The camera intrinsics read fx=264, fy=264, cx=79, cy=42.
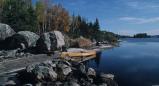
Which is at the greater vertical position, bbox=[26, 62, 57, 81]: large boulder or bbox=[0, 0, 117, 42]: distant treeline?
bbox=[0, 0, 117, 42]: distant treeline

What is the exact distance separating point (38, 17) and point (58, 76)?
171ft

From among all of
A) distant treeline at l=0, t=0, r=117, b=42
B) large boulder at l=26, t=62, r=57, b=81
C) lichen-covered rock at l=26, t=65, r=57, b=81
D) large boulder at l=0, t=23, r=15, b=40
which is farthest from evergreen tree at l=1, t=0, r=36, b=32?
lichen-covered rock at l=26, t=65, r=57, b=81

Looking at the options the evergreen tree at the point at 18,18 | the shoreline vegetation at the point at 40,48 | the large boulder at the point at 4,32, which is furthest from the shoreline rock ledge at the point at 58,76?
the evergreen tree at the point at 18,18

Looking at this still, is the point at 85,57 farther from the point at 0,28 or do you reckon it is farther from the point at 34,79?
the point at 34,79

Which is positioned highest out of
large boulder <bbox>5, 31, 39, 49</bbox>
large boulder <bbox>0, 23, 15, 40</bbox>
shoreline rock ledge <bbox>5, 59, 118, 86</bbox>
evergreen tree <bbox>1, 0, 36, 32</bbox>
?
evergreen tree <bbox>1, 0, 36, 32</bbox>

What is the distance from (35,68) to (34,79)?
1.73m

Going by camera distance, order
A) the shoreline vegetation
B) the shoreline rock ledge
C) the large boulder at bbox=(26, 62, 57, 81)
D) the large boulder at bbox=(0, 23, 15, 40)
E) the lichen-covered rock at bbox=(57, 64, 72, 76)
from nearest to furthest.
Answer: the shoreline rock ledge
the large boulder at bbox=(26, 62, 57, 81)
the shoreline vegetation
the lichen-covered rock at bbox=(57, 64, 72, 76)
the large boulder at bbox=(0, 23, 15, 40)

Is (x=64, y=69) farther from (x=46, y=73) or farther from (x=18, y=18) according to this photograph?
(x=18, y=18)

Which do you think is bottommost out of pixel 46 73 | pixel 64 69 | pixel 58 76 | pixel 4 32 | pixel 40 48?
pixel 58 76

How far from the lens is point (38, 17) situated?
281 feet

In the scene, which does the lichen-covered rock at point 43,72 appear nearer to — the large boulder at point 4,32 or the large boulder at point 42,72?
the large boulder at point 42,72

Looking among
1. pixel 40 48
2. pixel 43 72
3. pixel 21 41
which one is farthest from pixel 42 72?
pixel 21 41

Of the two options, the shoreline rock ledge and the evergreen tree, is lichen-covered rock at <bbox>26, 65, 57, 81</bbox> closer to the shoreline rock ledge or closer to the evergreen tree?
the shoreline rock ledge

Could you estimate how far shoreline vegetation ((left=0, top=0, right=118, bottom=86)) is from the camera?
3519 cm
